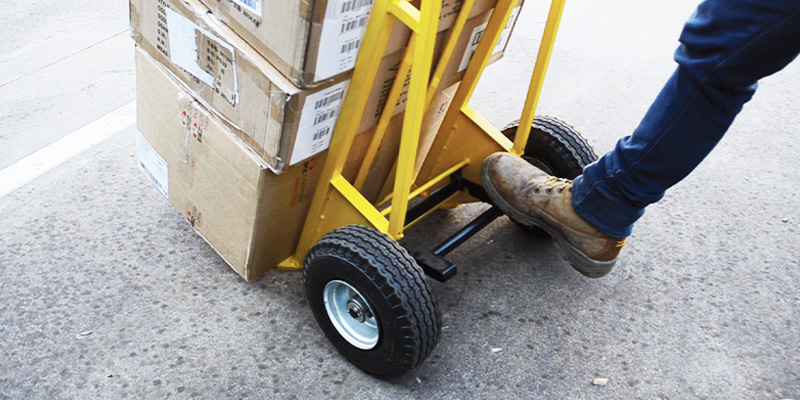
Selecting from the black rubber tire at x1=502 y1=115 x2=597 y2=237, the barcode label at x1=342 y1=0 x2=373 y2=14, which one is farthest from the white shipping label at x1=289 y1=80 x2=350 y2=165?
the black rubber tire at x1=502 y1=115 x2=597 y2=237

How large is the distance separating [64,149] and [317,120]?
1476mm

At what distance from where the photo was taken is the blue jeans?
1.63 metres

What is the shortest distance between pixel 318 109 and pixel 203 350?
778 mm

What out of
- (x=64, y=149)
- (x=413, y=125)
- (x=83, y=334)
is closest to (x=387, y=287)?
(x=413, y=125)

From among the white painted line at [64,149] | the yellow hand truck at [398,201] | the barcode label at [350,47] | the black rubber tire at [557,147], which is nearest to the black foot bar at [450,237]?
the yellow hand truck at [398,201]

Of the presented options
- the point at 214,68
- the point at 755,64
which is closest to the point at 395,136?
the point at 214,68

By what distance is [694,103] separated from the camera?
1.80 meters

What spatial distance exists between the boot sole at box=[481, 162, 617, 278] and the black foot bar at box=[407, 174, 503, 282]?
0.08 metres

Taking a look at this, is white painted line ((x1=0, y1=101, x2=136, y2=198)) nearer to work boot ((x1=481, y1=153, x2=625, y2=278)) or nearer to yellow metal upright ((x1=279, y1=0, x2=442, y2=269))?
yellow metal upright ((x1=279, y1=0, x2=442, y2=269))

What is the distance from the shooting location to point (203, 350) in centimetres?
218

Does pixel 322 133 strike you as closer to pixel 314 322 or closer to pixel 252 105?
pixel 252 105

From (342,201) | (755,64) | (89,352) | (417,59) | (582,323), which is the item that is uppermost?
(755,64)

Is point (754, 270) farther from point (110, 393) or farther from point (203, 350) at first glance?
point (110, 393)

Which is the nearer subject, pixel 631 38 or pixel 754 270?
pixel 754 270
